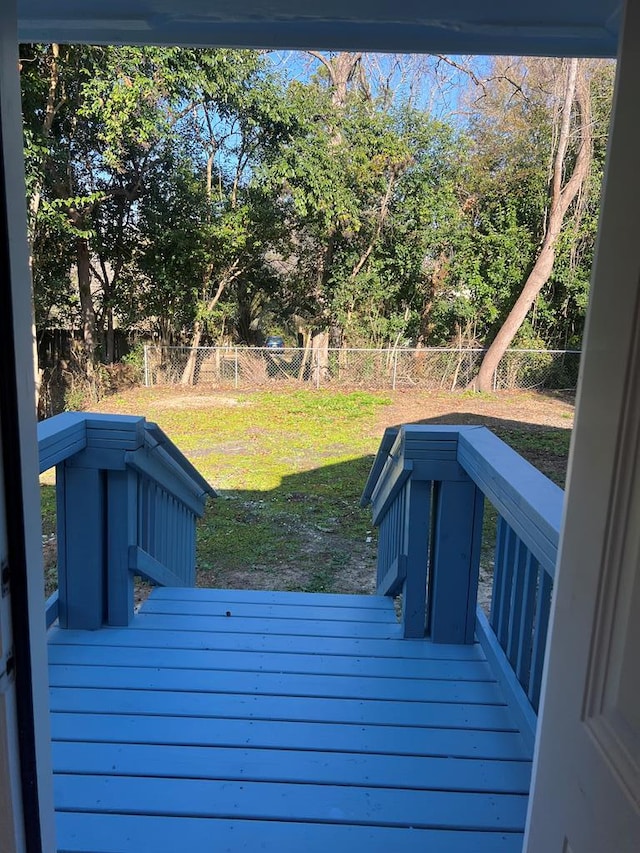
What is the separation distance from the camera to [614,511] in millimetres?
684

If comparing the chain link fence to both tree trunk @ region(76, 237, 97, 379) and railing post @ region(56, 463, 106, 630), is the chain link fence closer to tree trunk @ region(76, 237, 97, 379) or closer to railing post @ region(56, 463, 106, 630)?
tree trunk @ region(76, 237, 97, 379)

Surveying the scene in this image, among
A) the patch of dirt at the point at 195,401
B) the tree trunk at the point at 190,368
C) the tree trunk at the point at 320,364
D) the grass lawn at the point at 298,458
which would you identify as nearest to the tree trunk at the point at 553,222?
the grass lawn at the point at 298,458

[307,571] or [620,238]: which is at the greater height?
[620,238]

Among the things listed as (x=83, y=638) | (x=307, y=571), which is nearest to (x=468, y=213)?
(x=307, y=571)

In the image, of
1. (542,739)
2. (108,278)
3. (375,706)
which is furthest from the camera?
(108,278)

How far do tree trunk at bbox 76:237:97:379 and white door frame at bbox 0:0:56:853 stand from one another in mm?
10663

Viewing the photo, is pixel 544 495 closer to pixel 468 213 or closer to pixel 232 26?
pixel 232 26

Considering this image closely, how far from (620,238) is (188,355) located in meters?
11.1

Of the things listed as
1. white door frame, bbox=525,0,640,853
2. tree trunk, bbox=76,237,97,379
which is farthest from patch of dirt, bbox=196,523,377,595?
tree trunk, bbox=76,237,97,379

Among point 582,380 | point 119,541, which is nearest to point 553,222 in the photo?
point 119,541

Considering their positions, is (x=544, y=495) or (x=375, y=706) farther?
(x=375, y=706)

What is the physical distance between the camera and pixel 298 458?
7.93m

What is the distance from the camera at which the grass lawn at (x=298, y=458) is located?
4.99 meters

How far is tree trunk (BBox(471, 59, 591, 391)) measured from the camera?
452 inches
